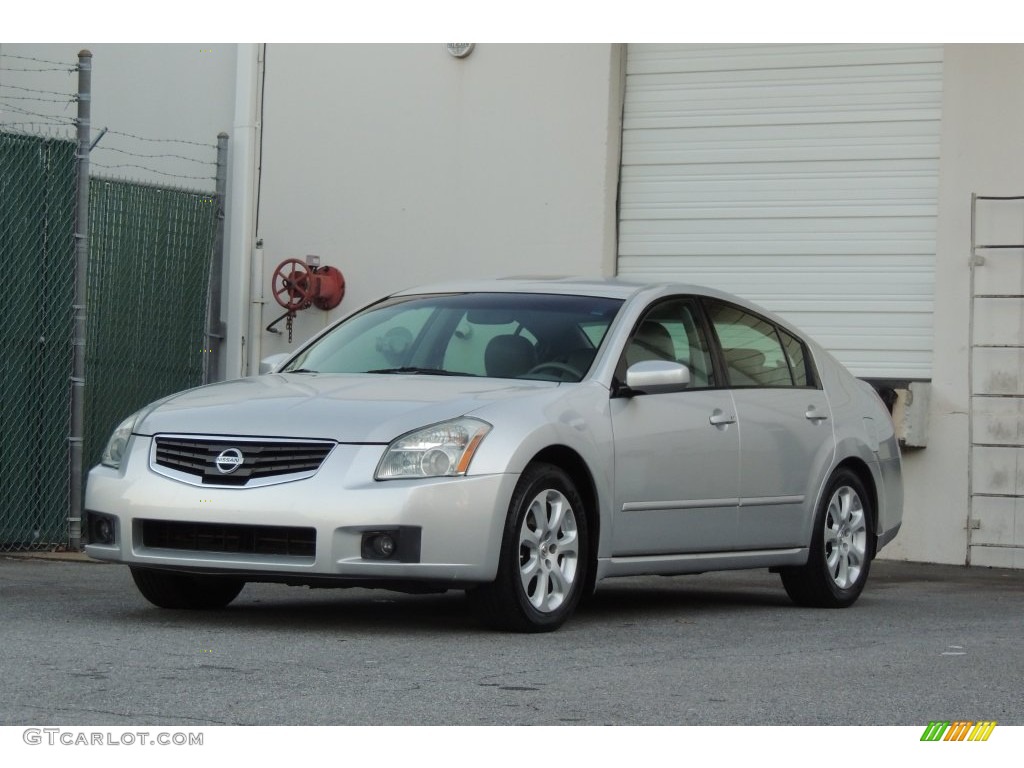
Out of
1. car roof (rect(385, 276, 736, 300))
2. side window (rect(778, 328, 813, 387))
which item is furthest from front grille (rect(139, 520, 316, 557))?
side window (rect(778, 328, 813, 387))

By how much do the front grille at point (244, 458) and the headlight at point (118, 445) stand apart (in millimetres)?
355

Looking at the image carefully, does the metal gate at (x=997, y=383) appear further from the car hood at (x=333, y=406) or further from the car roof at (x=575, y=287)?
the car hood at (x=333, y=406)

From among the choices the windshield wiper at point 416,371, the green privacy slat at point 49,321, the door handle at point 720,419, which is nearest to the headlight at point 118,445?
the windshield wiper at point 416,371

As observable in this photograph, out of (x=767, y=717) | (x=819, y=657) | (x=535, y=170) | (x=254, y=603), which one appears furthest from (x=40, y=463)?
(x=767, y=717)

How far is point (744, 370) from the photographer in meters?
9.13

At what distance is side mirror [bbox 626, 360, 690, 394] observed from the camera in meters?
8.07

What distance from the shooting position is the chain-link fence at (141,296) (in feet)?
42.6

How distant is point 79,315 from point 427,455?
5519mm

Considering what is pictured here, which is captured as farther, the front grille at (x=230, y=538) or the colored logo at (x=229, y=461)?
the colored logo at (x=229, y=461)

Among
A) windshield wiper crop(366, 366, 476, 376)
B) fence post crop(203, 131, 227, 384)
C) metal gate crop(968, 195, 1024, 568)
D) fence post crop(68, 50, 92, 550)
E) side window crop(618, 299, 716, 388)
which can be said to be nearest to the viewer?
windshield wiper crop(366, 366, 476, 376)
